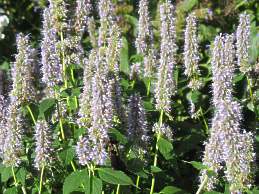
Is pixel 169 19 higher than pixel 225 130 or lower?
higher

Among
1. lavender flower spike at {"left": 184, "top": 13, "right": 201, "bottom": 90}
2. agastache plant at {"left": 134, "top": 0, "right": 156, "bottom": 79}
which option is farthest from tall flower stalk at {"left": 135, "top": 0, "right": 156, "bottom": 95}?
lavender flower spike at {"left": 184, "top": 13, "right": 201, "bottom": 90}

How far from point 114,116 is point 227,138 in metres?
0.70

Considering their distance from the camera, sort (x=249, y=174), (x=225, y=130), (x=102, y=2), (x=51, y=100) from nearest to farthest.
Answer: (x=225, y=130) → (x=249, y=174) → (x=51, y=100) → (x=102, y=2)

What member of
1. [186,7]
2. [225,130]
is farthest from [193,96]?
[186,7]

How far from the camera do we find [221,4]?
6449 millimetres

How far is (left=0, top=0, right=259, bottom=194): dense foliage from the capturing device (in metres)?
2.80

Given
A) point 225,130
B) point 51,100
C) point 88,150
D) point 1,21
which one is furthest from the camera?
point 1,21

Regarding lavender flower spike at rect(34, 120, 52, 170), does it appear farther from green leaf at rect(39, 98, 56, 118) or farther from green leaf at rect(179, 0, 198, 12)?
green leaf at rect(179, 0, 198, 12)

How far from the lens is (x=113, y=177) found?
286 cm

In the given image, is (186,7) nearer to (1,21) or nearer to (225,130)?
(1,21)

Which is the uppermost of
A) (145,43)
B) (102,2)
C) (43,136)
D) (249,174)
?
(102,2)

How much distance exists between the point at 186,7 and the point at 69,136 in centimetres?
276

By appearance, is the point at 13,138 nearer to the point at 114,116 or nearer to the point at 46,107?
the point at 46,107

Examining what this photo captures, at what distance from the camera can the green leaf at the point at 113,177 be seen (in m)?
2.82
